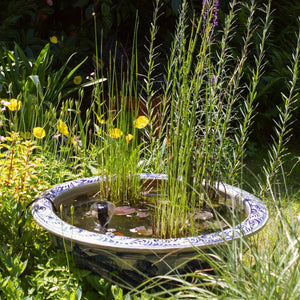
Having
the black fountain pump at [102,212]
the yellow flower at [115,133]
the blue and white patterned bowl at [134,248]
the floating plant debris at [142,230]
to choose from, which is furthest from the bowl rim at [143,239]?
the yellow flower at [115,133]

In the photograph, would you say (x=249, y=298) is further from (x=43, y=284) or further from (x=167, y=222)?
(x=43, y=284)

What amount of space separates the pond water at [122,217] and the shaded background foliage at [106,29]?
249 centimetres

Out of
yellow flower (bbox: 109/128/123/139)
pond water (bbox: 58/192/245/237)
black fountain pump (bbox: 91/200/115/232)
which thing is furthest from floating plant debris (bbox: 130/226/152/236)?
yellow flower (bbox: 109/128/123/139)

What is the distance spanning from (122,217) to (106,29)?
112 inches

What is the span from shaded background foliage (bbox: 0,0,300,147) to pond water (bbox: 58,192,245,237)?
8.17 ft

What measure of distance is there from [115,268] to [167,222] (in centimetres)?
32

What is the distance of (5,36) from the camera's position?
174 inches

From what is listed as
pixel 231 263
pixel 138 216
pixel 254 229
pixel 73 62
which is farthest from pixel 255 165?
pixel 231 263

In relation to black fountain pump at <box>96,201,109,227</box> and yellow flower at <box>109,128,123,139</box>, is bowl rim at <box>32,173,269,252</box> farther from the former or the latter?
yellow flower at <box>109,128,123,139</box>

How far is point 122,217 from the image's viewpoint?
2199 mm

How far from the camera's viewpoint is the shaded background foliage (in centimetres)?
446

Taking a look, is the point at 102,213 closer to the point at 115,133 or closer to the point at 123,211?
the point at 123,211

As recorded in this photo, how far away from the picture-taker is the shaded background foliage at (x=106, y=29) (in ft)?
14.6

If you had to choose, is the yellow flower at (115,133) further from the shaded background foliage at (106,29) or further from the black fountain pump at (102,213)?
the shaded background foliage at (106,29)
